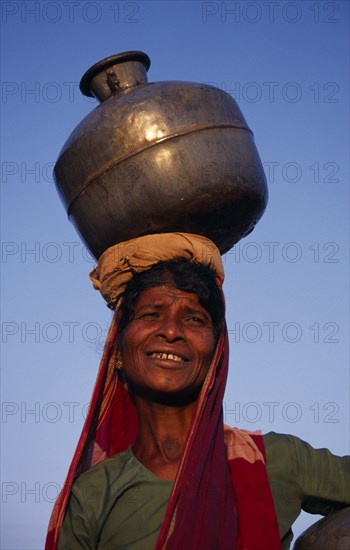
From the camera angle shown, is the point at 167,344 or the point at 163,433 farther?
the point at 163,433

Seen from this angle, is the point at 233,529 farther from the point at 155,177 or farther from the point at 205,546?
the point at 155,177

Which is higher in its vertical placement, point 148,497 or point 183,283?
point 183,283

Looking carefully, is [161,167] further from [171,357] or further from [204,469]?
[204,469]

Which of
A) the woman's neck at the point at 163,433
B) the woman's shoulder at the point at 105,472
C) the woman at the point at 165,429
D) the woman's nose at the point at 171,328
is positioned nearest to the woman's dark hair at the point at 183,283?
the woman at the point at 165,429

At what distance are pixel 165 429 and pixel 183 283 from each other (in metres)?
0.56

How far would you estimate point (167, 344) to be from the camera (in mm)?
3842

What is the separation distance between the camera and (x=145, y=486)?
3.84 meters

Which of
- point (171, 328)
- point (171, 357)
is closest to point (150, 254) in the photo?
point (171, 328)

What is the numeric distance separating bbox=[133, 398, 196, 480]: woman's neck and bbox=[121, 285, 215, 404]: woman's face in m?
0.05

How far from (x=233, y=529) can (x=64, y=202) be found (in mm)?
1394

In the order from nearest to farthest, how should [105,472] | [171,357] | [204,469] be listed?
1. [204,469]
2. [171,357]
3. [105,472]

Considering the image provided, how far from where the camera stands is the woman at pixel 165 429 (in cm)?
367

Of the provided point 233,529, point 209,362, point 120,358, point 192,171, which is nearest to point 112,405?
point 120,358

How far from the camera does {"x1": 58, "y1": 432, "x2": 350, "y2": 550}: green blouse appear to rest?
3744 mm
